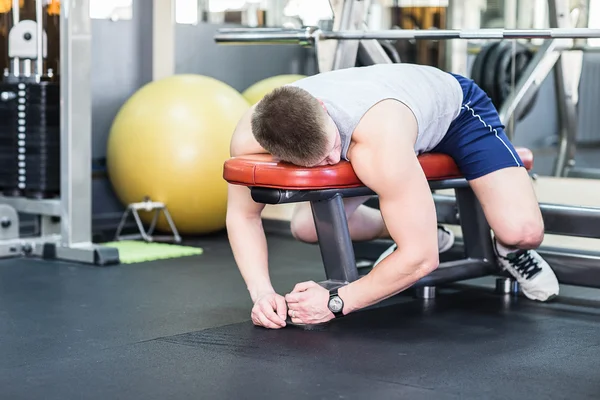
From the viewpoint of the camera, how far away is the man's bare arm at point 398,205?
7.67ft

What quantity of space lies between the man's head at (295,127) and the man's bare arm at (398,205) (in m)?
0.10

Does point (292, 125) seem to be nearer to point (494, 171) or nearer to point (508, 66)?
point (494, 171)

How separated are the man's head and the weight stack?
183 cm

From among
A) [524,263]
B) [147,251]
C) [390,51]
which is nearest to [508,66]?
[390,51]

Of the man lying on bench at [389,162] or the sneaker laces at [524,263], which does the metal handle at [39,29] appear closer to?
the man lying on bench at [389,162]

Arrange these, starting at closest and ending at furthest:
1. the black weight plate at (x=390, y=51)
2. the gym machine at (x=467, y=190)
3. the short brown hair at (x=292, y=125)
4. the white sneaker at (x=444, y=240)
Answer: the short brown hair at (x=292, y=125), the gym machine at (x=467, y=190), the white sneaker at (x=444, y=240), the black weight plate at (x=390, y=51)

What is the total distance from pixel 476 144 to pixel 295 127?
77cm

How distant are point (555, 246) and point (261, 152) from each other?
1194mm

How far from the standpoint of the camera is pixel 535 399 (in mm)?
1956

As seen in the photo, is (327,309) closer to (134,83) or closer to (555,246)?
(555,246)

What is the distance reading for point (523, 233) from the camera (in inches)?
111

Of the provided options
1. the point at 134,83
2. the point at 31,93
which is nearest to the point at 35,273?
the point at 31,93

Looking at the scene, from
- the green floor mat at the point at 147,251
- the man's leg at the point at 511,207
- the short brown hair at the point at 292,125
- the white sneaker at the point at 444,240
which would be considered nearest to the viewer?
the short brown hair at the point at 292,125

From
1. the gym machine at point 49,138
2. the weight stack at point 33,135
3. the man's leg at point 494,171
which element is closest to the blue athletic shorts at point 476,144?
the man's leg at point 494,171
